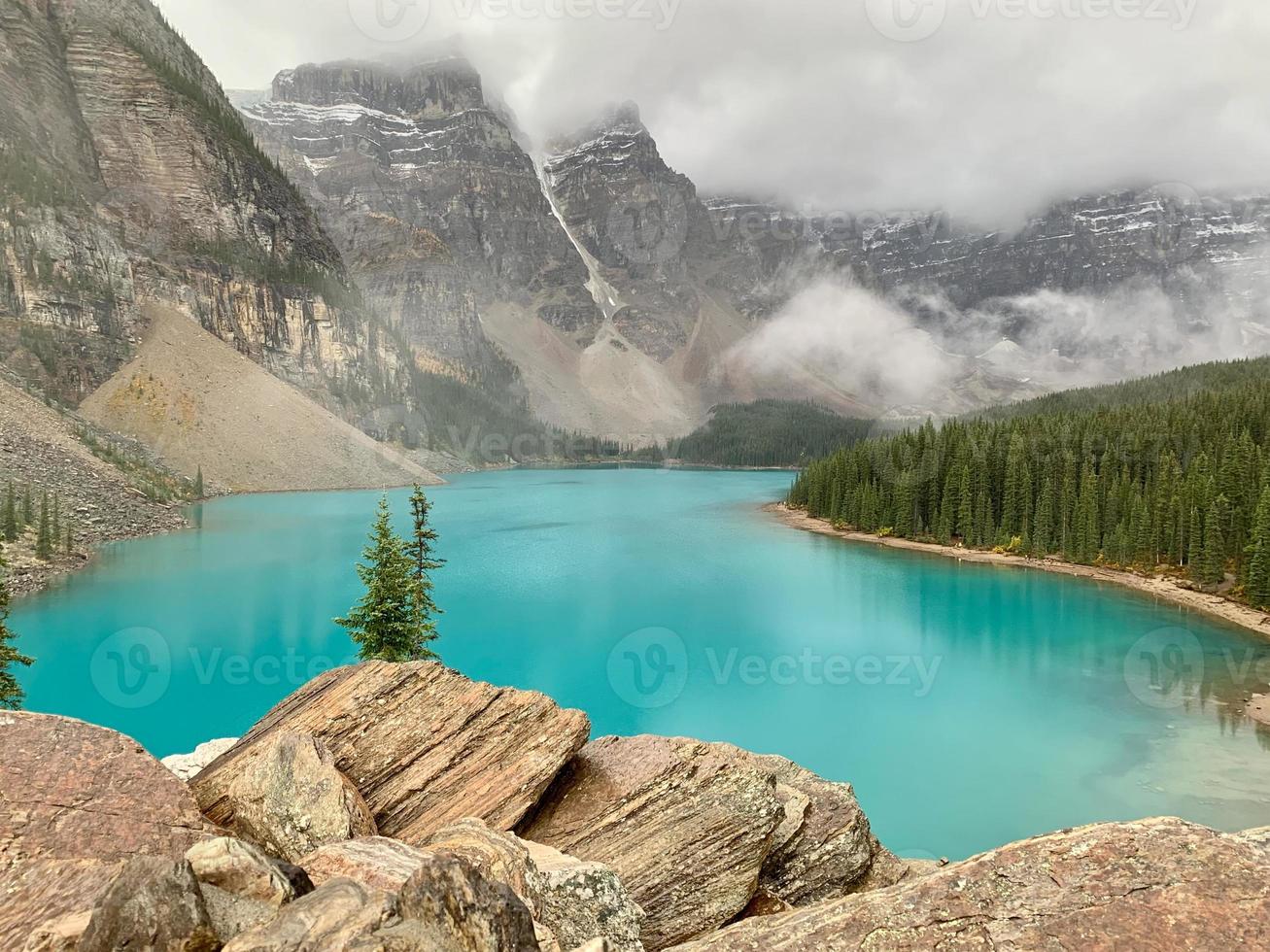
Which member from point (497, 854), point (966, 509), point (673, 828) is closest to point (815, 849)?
point (673, 828)

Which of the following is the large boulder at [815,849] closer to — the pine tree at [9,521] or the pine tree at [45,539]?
the pine tree at [45,539]

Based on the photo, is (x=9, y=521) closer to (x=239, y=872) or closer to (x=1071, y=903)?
(x=239, y=872)

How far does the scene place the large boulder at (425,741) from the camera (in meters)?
8.04

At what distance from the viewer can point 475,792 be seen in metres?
8.27

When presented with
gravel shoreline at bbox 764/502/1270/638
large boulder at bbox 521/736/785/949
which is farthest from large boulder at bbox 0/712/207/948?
gravel shoreline at bbox 764/502/1270/638

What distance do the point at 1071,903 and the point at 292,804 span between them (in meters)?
6.83

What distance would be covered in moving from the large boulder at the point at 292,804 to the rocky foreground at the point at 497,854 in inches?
0.8

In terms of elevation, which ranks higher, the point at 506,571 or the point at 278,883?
the point at 278,883

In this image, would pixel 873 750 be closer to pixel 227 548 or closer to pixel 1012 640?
pixel 1012 640

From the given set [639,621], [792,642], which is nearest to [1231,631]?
[792,642]

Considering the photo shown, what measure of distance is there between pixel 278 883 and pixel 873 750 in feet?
77.1

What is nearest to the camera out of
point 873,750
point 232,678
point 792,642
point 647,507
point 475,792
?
point 475,792

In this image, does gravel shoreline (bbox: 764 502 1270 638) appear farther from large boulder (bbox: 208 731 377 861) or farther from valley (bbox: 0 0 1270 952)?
large boulder (bbox: 208 731 377 861)

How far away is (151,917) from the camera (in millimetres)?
3871
